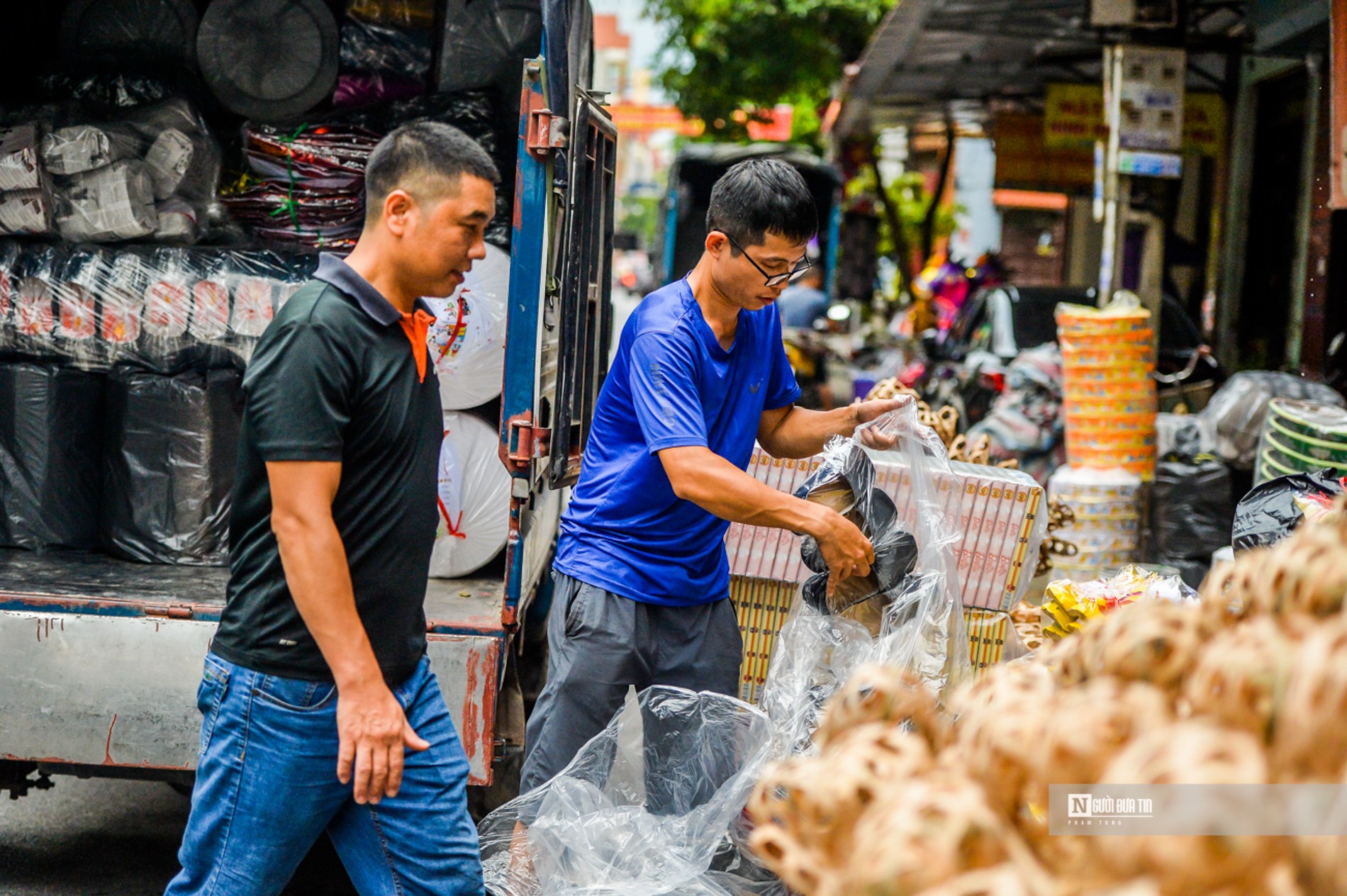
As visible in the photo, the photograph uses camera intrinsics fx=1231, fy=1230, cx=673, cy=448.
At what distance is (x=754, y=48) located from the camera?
58.1 ft

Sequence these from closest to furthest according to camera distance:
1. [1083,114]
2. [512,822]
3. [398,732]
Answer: [398,732]
[512,822]
[1083,114]

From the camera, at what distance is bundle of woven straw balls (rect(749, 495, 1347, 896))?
116cm

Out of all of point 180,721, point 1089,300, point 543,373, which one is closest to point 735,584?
point 543,373

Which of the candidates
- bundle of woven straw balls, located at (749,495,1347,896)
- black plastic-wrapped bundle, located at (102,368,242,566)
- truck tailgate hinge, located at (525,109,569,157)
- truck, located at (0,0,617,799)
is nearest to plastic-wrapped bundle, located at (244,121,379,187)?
black plastic-wrapped bundle, located at (102,368,242,566)

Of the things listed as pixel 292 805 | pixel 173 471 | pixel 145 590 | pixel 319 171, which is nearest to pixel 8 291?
pixel 173 471

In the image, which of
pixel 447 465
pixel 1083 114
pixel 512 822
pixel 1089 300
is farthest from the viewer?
pixel 1083 114

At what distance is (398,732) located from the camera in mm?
2301

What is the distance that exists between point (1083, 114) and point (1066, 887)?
11554 millimetres

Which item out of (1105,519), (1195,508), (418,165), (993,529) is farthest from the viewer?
(1105,519)

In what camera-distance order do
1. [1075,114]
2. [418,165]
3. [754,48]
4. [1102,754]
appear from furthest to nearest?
1. [754,48]
2. [1075,114]
3. [418,165]
4. [1102,754]

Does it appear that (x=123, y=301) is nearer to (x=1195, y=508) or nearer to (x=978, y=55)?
(x=1195, y=508)

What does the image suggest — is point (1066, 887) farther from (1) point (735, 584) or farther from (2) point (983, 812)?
(1) point (735, 584)

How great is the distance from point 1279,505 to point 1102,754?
247cm

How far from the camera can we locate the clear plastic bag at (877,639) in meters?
2.93
